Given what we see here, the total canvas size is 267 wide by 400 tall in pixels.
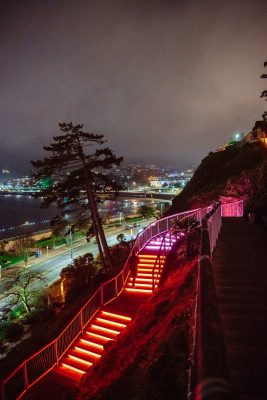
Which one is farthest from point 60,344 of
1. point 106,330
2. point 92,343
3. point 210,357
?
point 210,357

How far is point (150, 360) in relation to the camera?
650 centimetres

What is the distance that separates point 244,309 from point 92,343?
9.33 metres

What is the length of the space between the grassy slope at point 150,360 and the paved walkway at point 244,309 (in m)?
1.07

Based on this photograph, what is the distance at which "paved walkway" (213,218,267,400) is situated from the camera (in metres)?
3.50

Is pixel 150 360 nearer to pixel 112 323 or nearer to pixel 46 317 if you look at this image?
pixel 112 323

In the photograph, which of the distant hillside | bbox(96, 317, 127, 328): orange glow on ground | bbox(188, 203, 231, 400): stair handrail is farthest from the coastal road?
bbox(188, 203, 231, 400): stair handrail

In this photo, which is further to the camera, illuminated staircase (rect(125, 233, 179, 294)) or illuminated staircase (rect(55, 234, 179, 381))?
illuminated staircase (rect(125, 233, 179, 294))

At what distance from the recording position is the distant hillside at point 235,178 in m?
24.0

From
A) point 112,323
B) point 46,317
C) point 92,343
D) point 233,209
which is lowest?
point 46,317

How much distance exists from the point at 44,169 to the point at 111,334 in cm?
1501

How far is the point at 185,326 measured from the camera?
634 cm

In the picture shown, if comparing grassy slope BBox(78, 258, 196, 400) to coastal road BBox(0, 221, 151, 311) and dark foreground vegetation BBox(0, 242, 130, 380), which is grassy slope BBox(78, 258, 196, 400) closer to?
dark foreground vegetation BBox(0, 242, 130, 380)

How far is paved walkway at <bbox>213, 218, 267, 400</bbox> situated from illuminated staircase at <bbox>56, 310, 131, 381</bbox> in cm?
603

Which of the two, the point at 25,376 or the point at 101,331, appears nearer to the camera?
the point at 25,376
